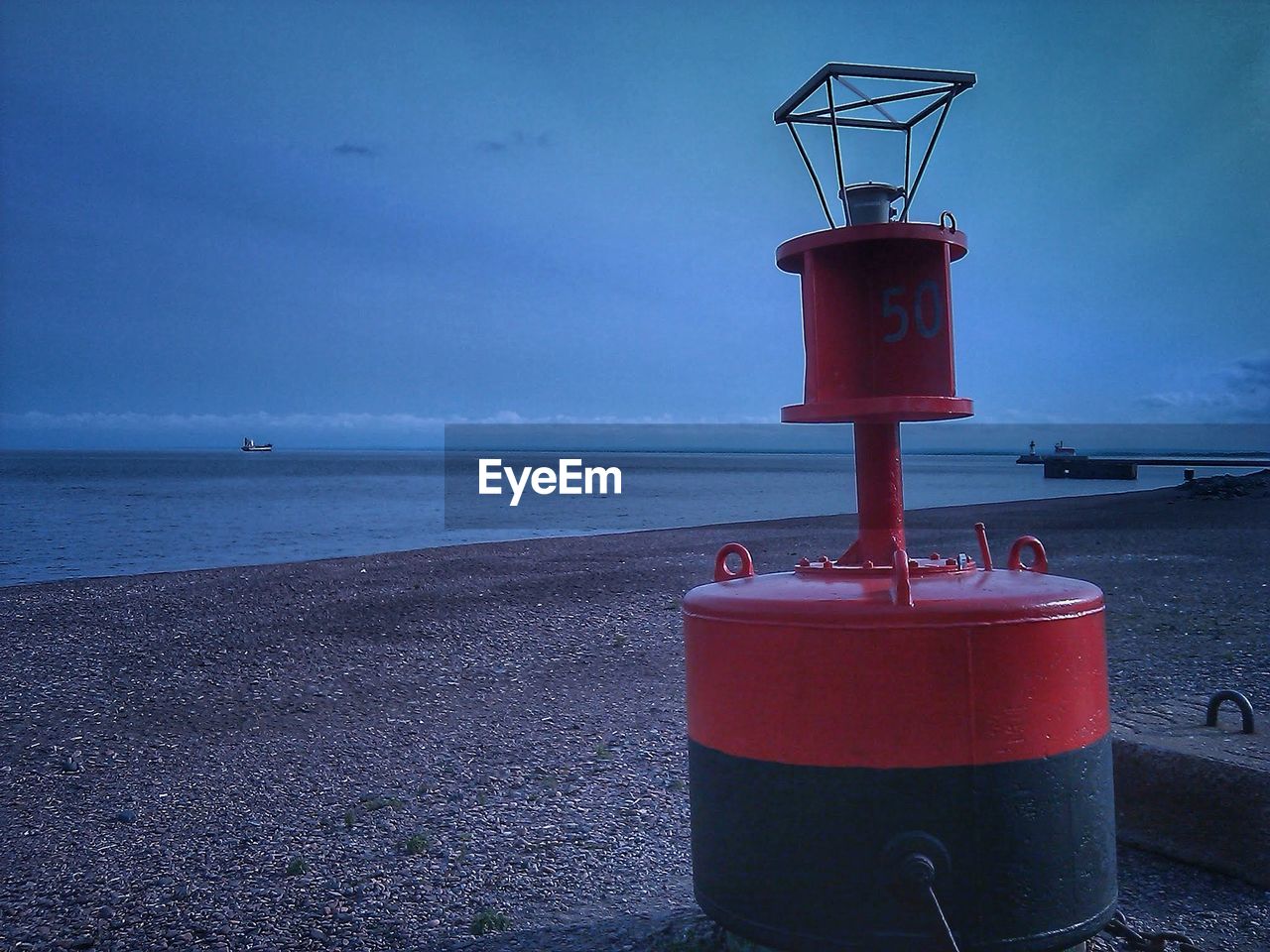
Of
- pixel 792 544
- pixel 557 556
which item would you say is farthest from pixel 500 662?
pixel 792 544

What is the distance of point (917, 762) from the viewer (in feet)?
9.70

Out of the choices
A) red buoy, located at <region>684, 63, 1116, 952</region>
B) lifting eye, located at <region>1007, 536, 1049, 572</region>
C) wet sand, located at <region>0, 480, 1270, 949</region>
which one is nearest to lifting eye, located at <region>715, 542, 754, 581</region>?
red buoy, located at <region>684, 63, 1116, 952</region>

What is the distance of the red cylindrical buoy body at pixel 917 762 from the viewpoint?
9.66 feet

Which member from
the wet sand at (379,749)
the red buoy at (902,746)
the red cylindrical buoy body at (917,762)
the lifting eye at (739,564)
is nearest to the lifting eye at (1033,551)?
the red buoy at (902,746)

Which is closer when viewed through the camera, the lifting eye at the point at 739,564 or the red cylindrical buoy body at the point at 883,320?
the red cylindrical buoy body at the point at 883,320

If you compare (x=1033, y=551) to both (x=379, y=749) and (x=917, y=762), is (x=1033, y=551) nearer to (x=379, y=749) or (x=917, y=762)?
(x=917, y=762)

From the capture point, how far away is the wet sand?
188 inches

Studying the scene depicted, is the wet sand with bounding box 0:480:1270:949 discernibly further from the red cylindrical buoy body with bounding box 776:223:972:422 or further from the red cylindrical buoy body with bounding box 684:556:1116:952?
the red cylindrical buoy body with bounding box 776:223:972:422

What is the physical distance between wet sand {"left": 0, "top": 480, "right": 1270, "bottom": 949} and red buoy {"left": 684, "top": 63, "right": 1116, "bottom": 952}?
151 cm

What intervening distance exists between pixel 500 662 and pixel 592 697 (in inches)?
73.1

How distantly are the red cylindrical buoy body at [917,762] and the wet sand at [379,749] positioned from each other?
1552mm

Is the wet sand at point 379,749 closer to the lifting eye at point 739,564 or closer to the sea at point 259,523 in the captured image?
the lifting eye at point 739,564

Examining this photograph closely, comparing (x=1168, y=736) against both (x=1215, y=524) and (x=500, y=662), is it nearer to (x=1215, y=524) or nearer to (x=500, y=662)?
(x=500, y=662)

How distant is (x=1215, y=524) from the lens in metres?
23.6
